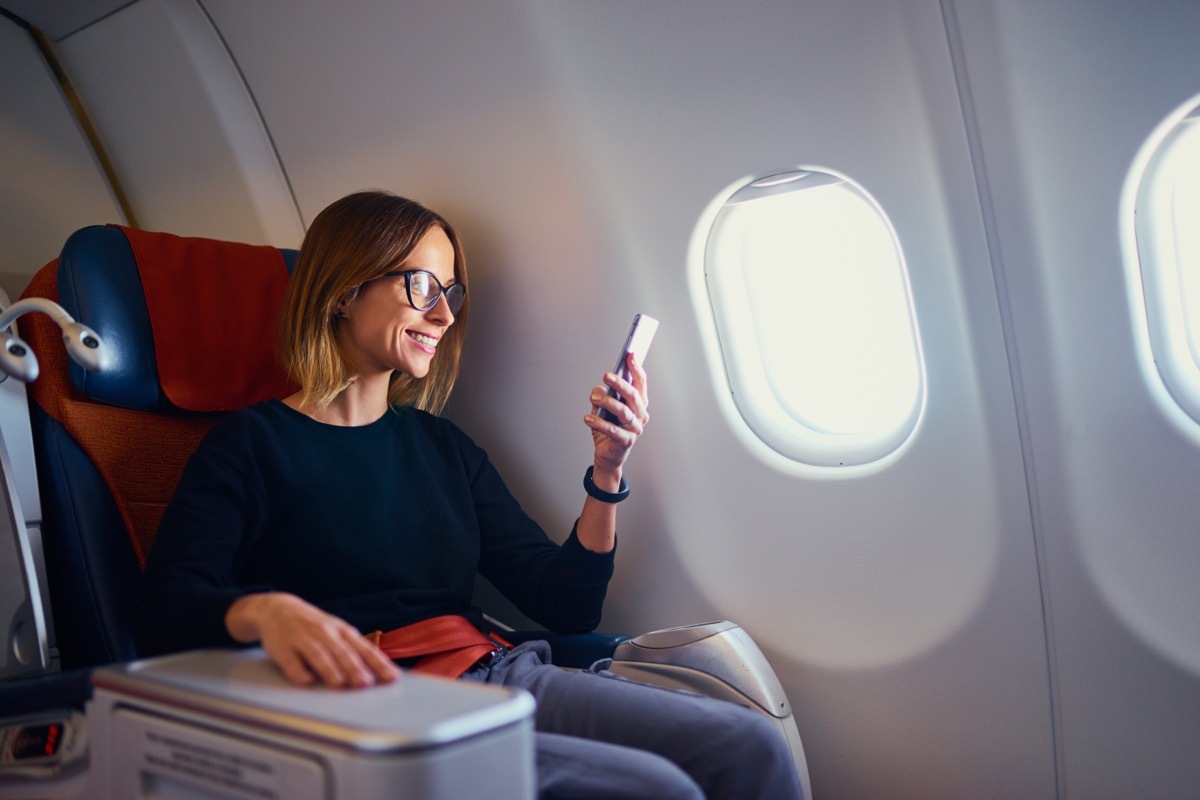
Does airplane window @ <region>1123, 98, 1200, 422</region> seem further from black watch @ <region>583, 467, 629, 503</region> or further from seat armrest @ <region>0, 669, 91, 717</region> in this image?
seat armrest @ <region>0, 669, 91, 717</region>

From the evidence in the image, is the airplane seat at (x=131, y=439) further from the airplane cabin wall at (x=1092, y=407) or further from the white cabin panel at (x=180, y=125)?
the white cabin panel at (x=180, y=125)

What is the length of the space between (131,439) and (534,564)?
2.69ft

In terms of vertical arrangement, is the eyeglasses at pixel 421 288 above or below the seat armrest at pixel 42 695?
above

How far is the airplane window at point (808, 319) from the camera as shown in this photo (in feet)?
6.61

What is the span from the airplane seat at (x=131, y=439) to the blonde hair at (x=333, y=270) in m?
0.17

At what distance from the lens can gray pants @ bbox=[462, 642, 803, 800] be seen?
119cm

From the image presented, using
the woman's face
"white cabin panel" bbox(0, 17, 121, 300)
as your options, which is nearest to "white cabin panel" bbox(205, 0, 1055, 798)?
the woman's face

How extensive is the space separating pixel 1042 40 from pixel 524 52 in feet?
3.36

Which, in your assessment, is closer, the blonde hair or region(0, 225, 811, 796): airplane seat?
region(0, 225, 811, 796): airplane seat

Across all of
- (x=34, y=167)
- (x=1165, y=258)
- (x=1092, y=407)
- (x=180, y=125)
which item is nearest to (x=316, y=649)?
(x=1092, y=407)

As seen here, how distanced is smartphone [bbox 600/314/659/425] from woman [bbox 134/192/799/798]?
21 mm

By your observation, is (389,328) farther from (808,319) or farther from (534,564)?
(808,319)

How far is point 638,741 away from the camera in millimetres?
1488

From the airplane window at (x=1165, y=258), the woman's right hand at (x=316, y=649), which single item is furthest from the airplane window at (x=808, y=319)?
the woman's right hand at (x=316, y=649)
